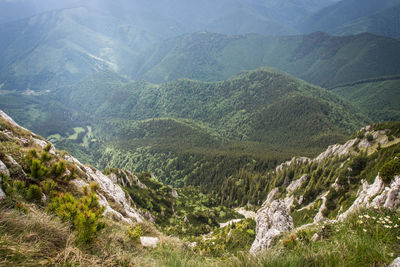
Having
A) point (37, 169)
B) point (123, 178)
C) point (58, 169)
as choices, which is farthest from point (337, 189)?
point (123, 178)

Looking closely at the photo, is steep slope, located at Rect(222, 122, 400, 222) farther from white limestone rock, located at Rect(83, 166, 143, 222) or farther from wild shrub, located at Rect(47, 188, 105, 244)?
white limestone rock, located at Rect(83, 166, 143, 222)

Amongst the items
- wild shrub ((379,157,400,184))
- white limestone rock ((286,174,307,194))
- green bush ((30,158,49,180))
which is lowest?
white limestone rock ((286,174,307,194))

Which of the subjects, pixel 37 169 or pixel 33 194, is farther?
pixel 37 169

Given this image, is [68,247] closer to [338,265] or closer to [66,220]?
[66,220]

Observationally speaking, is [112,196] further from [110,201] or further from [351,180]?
[351,180]

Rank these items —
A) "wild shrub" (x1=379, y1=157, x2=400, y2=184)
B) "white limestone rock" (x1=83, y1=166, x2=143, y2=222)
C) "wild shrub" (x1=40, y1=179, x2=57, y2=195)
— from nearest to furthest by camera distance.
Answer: "wild shrub" (x1=40, y1=179, x2=57, y2=195)
"wild shrub" (x1=379, y1=157, x2=400, y2=184)
"white limestone rock" (x1=83, y1=166, x2=143, y2=222)

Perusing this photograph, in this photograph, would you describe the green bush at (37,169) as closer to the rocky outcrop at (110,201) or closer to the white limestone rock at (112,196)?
the rocky outcrop at (110,201)

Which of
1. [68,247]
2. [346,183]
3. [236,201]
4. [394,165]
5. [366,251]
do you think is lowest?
[236,201]

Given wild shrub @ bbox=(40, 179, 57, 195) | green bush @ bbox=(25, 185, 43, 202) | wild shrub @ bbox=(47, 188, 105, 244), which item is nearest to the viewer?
wild shrub @ bbox=(47, 188, 105, 244)

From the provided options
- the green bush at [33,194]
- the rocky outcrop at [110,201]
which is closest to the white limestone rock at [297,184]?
the rocky outcrop at [110,201]

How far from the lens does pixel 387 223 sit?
632cm

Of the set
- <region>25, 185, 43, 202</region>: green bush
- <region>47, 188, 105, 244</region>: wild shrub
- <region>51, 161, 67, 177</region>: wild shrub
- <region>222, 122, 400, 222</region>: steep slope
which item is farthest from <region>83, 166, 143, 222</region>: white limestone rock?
<region>222, 122, 400, 222</region>: steep slope

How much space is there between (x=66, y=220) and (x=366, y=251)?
7.95 meters

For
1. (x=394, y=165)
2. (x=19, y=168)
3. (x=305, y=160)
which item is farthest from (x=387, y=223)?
(x=305, y=160)
